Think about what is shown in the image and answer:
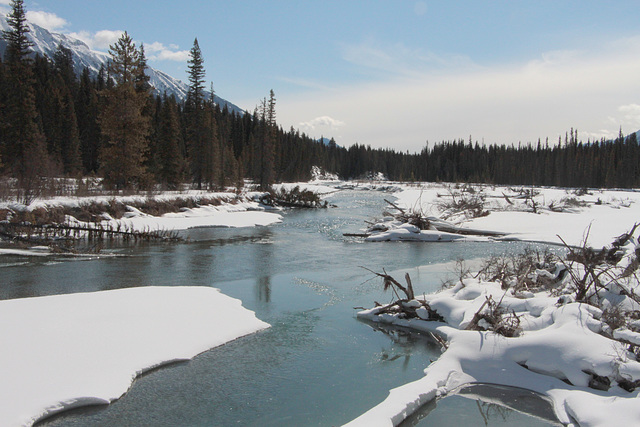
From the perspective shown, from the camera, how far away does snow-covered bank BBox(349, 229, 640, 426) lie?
5.55m

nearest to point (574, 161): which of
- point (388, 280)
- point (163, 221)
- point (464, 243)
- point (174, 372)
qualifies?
point (464, 243)

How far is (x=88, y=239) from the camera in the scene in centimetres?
1834

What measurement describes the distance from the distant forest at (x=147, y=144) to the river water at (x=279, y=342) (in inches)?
404

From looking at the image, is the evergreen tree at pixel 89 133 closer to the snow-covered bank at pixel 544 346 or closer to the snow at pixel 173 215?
the snow at pixel 173 215

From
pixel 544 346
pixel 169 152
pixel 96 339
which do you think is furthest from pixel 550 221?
pixel 169 152

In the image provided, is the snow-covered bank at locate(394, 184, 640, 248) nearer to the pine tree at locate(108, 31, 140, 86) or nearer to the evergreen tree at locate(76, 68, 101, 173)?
the pine tree at locate(108, 31, 140, 86)

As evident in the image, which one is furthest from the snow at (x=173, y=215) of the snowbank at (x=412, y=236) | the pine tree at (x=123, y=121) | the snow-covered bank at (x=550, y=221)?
the snow-covered bank at (x=550, y=221)

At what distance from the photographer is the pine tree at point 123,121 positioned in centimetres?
2881

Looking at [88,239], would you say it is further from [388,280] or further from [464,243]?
[464,243]

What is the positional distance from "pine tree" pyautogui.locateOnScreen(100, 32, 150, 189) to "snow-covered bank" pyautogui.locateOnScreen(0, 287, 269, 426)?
21528 millimetres

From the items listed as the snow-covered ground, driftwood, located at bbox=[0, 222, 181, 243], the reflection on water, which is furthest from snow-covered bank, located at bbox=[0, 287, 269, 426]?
driftwood, located at bbox=[0, 222, 181, 243]

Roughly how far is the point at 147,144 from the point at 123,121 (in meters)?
7.91

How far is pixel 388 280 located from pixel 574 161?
82.9m

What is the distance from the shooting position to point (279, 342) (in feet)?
25.7
